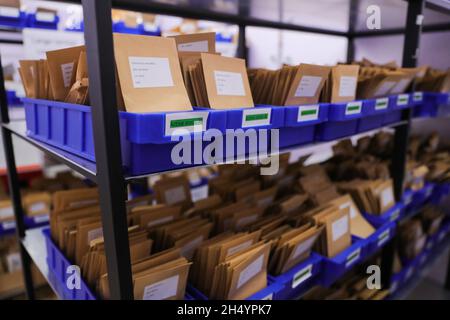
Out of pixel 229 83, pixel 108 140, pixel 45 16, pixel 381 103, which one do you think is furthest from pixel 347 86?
pixel 45 16

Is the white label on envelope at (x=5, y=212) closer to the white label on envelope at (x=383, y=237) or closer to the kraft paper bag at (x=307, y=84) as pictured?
the kraft paper bag at (x=307, y=84)

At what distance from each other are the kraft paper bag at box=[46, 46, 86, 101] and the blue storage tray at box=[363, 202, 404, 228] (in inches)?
54.3

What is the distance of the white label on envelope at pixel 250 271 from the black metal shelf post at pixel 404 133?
1067 millimetres

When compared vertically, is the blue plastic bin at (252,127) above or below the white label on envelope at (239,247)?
above

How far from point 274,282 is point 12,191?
1142mm

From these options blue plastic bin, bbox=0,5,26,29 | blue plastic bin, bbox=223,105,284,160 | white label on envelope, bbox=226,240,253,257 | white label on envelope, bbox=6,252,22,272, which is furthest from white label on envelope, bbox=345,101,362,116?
white label on envelope, bbox=6,252,22,272

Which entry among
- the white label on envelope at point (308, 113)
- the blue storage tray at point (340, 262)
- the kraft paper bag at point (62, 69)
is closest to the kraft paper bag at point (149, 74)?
the kraft paper bag at point (62, 69)

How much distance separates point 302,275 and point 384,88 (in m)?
0.83

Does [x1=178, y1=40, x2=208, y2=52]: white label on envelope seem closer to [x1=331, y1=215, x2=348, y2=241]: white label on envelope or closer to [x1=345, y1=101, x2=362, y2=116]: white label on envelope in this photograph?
[x1=345, y1=101, x2=362, y2=116]: white label on envelope

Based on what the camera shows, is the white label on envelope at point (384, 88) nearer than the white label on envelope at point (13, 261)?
Yes

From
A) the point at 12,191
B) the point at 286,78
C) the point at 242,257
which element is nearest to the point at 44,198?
the point at 12,191

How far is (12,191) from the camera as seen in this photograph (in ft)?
4.41

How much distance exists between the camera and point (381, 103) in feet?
4.16

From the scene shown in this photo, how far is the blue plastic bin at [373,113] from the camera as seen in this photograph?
1207 millimetres
